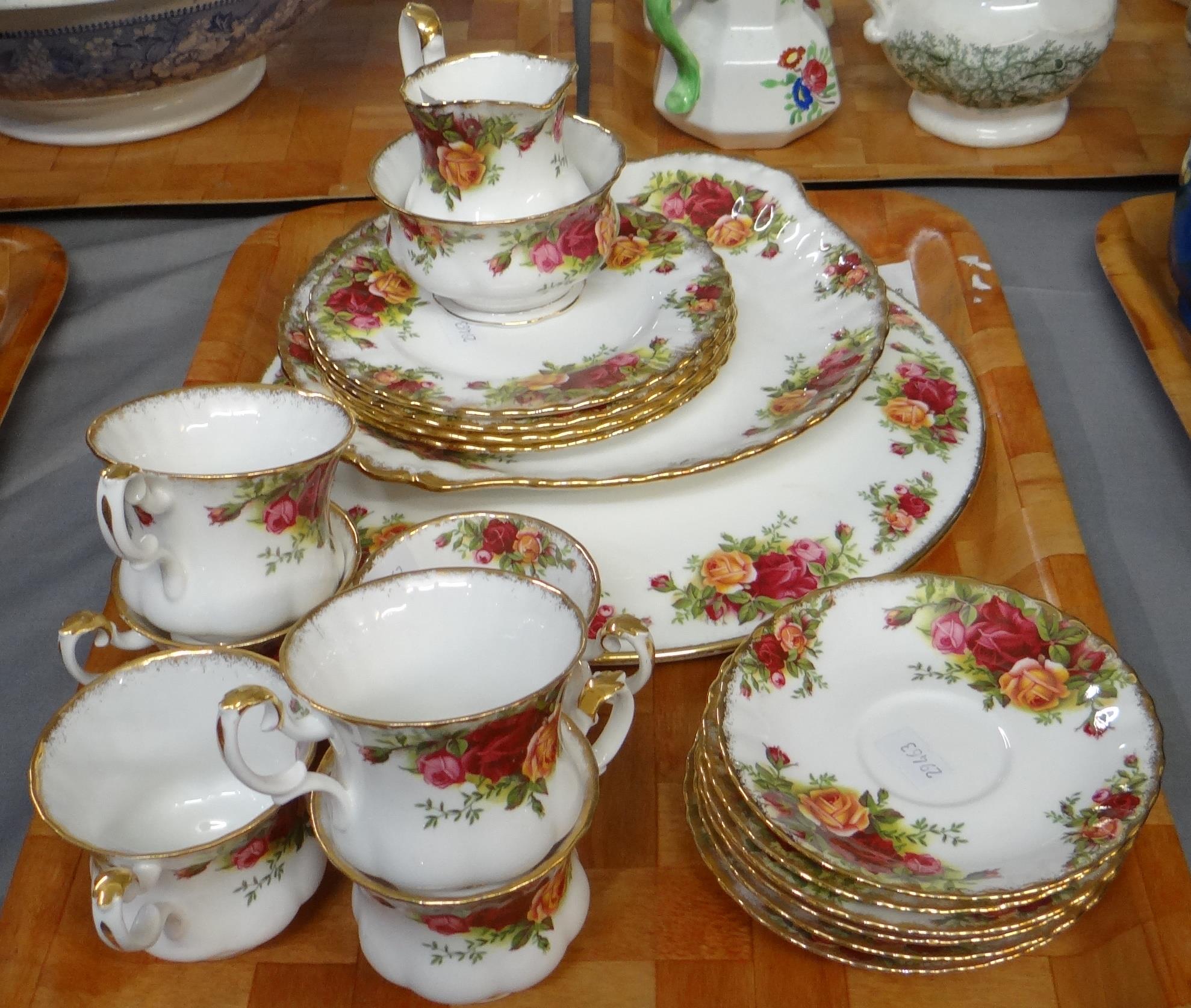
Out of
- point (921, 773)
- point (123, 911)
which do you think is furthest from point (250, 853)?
point (921, 773)

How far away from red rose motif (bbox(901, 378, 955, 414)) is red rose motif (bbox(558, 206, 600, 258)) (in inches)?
7.7

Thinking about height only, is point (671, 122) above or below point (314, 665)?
below

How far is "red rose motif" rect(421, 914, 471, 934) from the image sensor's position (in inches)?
17.4

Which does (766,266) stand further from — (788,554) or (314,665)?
(314,665)

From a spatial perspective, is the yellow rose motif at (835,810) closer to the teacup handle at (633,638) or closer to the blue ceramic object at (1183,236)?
the teacup handle at (633,638)

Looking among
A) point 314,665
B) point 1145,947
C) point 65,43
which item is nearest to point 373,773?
point 314,665

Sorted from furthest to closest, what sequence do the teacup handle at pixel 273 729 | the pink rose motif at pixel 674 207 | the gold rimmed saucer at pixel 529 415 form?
the pink rose motif at pixel 674 207 < the gold rimmed saucer at pixel 529 415 < the teacup handle at pixel 273 729

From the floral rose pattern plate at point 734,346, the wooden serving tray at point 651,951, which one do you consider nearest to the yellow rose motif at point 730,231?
the floral rose pattern plate at point 734,346

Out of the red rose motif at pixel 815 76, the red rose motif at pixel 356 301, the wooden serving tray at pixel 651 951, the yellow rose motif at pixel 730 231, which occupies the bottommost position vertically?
the wooden serving tray at pixel 651 951

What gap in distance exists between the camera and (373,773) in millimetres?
421

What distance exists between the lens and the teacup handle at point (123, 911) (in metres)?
0.42

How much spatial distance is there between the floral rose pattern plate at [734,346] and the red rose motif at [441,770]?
22cm

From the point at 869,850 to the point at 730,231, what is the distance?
0.45 m

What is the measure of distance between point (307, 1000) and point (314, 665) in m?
0.14
